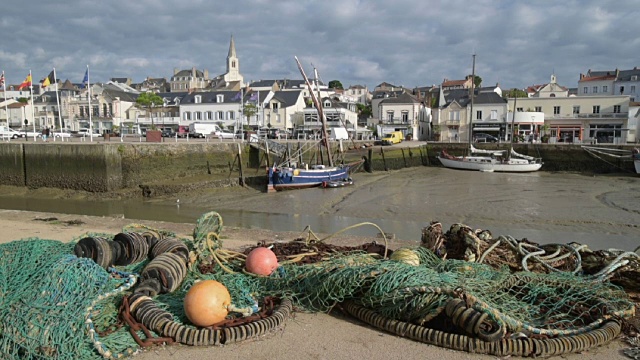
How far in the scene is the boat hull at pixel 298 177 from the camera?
23312 millimetres

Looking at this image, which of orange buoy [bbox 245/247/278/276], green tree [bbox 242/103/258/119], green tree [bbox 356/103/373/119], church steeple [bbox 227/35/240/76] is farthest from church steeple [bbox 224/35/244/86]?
orange buoy [bbox 245/247/278/276]

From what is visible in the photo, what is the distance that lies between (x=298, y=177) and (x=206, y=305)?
19.9 metres

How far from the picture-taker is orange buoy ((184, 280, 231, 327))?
3992 millimetres

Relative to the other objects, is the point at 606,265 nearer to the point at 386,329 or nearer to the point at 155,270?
the point at 386,329

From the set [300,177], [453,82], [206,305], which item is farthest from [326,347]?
[453,82]

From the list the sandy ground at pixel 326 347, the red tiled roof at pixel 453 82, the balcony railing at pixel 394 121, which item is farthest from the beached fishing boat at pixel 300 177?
the red tiled roof at pixel 453 82

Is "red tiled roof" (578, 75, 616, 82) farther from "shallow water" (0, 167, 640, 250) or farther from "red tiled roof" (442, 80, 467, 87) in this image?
"shallow water" (0, 167, 640, 250)

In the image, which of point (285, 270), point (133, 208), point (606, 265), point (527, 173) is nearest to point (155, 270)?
point (285, 270)

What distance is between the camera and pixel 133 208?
1873 centimetres

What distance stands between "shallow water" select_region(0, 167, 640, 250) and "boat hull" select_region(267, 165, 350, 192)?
795 mm

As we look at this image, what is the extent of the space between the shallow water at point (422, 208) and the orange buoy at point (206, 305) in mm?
9415

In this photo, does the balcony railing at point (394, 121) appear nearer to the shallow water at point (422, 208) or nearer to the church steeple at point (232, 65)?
the shallow water at point (422, 208)

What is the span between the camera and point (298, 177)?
941 inches

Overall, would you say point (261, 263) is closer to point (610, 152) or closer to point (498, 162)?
point (498, 162)
